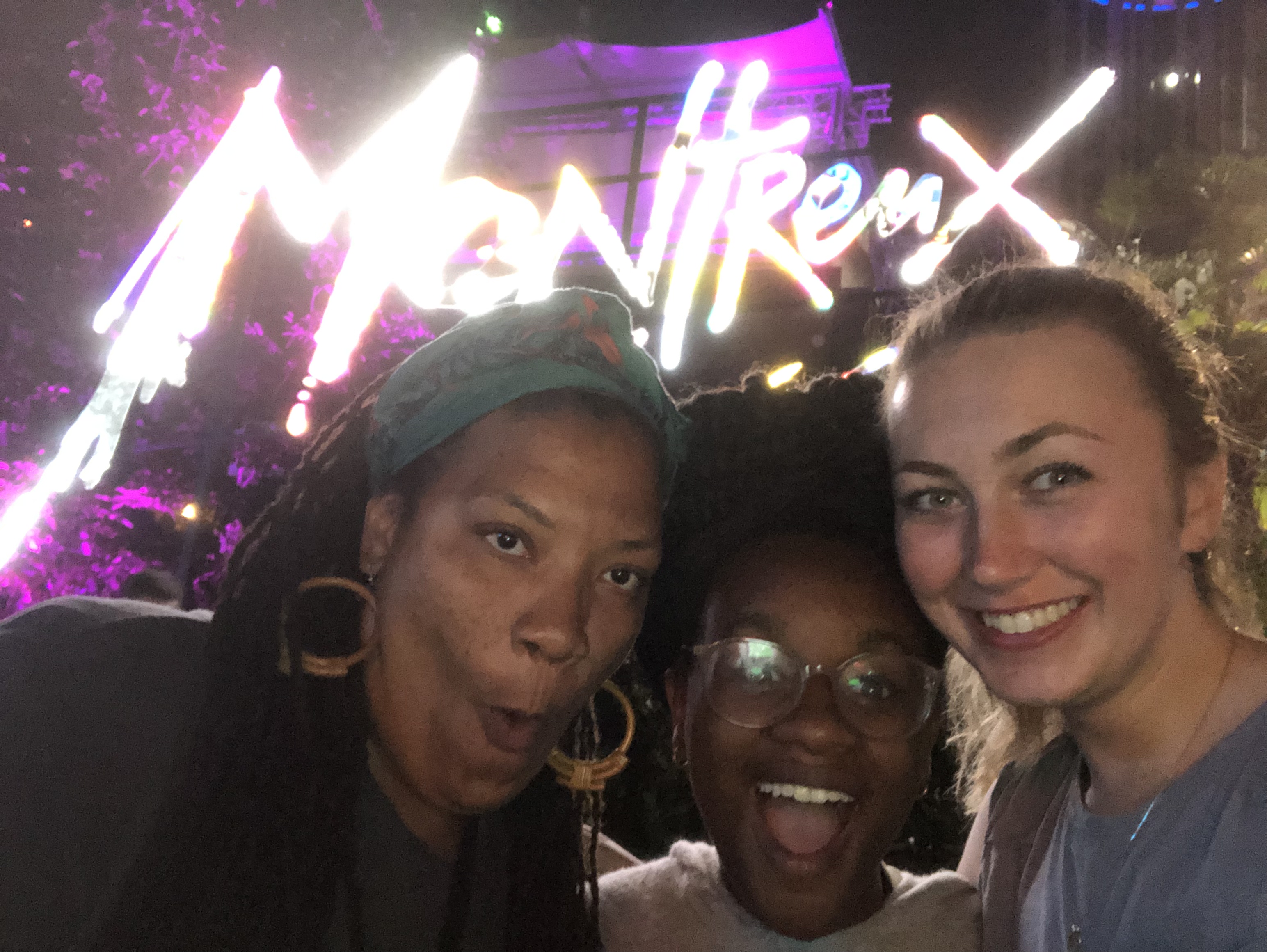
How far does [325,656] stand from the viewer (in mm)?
1614

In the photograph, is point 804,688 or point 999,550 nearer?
point 999,550

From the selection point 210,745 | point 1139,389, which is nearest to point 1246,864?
point 1139,389

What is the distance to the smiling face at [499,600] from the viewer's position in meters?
1.55

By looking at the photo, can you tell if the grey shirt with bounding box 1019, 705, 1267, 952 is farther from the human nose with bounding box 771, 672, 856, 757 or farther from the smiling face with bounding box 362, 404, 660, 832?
the smiling face with bounding box 362, 404, 660, 832

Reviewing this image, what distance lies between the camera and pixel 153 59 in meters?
4.65

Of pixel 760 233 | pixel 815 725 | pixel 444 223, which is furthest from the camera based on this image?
pixel 760 233

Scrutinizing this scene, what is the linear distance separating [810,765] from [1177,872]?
2.27ft

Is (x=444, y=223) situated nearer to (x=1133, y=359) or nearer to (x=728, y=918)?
(x=1133, y=359)

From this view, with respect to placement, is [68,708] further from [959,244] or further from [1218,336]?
[959,244]

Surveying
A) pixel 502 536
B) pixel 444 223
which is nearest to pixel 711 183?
pixel 444 223

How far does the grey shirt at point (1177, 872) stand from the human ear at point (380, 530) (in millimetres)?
1573

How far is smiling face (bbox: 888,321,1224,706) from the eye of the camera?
A: 160 cm

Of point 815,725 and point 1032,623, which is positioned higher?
point 1032,623

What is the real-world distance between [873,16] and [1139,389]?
791 centimetres
